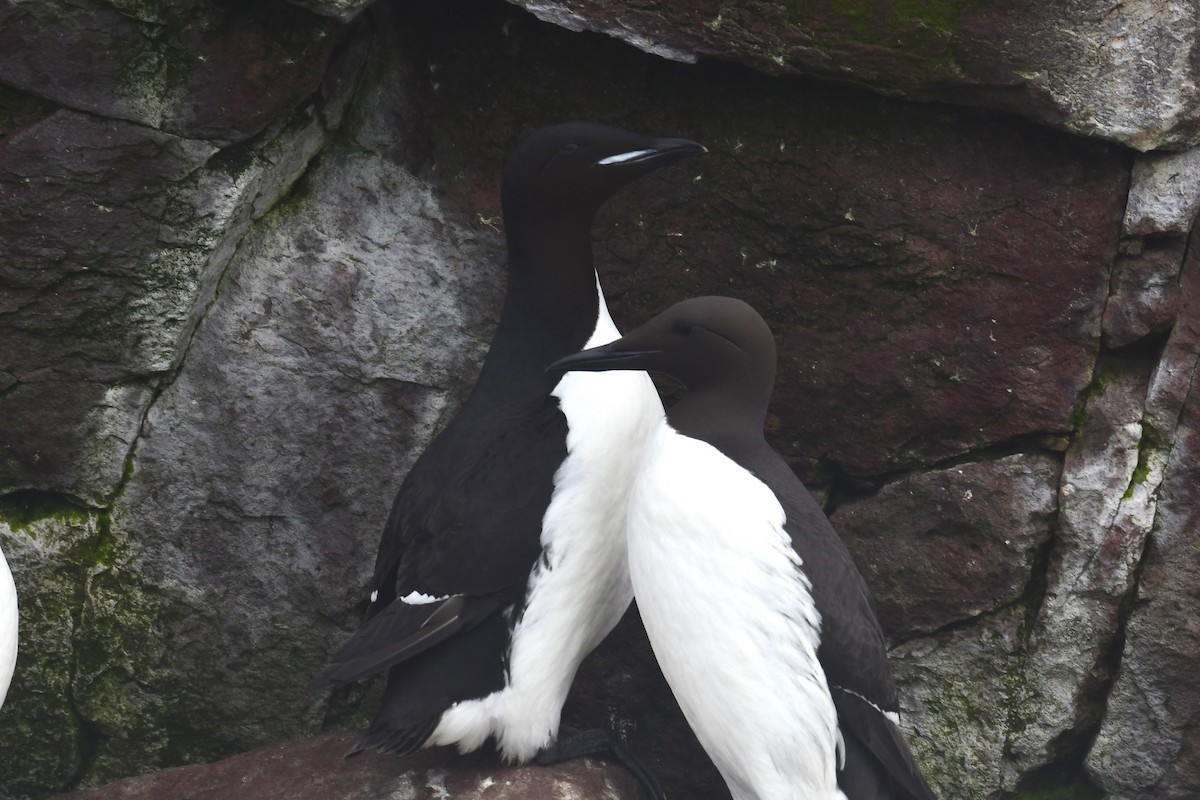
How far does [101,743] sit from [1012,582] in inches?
93.2

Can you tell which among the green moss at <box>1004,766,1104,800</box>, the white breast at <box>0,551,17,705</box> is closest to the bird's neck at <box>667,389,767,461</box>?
the green moss at <box>1004,766,1104,800</box>

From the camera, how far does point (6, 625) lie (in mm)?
2723

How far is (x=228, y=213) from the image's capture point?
10.0ft

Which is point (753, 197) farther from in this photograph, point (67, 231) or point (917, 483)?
point (67, 231)

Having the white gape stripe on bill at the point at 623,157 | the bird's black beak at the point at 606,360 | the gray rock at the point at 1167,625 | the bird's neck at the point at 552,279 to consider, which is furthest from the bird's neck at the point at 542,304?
the gray rock at the point at 1167,625

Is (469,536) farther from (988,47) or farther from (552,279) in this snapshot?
(988,47)

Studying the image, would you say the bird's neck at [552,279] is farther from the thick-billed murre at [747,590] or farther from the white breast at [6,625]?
the white breast at [6,625]

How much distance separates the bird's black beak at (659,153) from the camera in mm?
2773

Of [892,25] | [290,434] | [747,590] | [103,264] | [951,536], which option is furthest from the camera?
[290,434]

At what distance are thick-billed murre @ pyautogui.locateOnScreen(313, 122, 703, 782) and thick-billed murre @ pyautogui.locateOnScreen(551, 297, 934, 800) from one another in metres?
0.21

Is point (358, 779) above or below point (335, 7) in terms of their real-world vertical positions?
below

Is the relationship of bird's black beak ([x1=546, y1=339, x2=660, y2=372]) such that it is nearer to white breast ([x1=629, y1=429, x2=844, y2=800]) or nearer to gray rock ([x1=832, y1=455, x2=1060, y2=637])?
white breast ([x1=629, y1=429, x2=844, y2=800])

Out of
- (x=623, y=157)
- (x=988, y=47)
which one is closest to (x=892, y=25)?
(x=988, y=47)

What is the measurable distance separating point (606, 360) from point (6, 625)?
135cm
